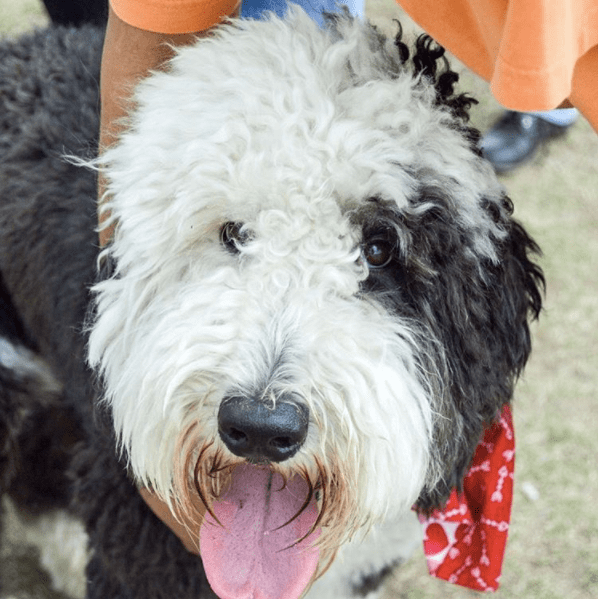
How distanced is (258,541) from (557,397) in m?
1.79

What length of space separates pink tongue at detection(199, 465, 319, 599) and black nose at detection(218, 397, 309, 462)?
200 mm

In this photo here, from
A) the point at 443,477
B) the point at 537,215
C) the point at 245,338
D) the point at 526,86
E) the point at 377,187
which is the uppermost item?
the point at 526,86

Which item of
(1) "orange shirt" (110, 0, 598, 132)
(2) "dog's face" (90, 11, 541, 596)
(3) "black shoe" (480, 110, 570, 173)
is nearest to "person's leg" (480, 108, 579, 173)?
(3) "black shoe" (480, 110, 570, 173)

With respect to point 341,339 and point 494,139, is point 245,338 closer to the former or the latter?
point 341,339

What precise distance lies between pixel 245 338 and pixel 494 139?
2.62m

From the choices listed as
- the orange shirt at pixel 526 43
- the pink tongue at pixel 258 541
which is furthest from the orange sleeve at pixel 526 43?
the pink tongue at pixel 258 541

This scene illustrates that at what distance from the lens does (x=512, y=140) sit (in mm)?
3623

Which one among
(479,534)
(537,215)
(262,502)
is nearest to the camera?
(262,502)

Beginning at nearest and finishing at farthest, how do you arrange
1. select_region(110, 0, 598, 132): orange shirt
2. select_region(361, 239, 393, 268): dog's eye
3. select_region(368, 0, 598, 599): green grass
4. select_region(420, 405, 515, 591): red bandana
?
select_region(110, 0, 598, 132): orange shirt < select_region(361, 239, 393, 268): dog's eye < select_region(420, 405, 515, 591): red bandana < select_region(368, 0, 598, 599): green grass

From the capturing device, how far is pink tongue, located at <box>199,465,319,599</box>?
1.44m

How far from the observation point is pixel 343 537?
1.42 m

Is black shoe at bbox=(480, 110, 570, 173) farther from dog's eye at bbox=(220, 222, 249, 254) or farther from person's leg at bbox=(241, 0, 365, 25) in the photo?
dog's eye at bbox=(220, 222, 249, 254)

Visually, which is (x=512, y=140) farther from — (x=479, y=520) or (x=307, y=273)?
(x=307, y=273)

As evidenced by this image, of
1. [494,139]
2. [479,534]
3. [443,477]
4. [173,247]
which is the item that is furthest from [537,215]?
[173,247]
